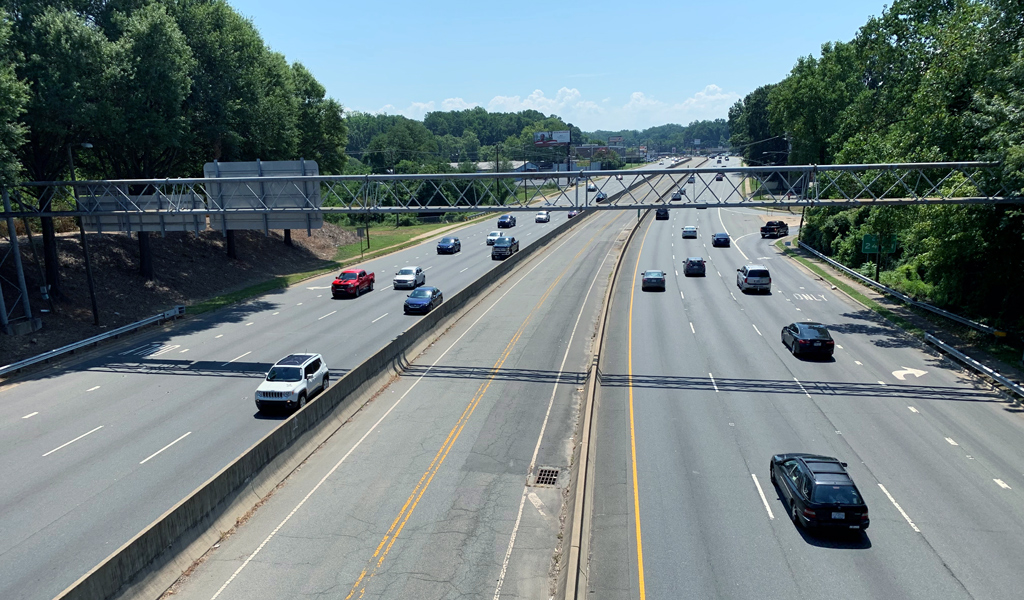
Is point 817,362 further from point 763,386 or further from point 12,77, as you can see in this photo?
point 12,77

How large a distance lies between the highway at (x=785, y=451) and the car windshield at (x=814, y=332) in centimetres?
116

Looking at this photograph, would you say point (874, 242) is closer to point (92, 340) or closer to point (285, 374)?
point (285, 374)

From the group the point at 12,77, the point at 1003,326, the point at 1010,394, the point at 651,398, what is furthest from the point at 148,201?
the point at 1003,326

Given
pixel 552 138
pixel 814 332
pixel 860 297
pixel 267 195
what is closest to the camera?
pixel 814 332

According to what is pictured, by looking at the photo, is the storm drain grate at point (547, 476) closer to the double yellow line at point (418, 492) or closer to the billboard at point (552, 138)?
the double yellow line at point (418, 492)

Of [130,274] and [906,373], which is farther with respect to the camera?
[130,274]

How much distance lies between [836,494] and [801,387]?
467 inches

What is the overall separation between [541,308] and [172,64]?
2528cm

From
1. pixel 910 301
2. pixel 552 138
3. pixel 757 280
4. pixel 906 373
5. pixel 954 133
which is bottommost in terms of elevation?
pixel 906 373

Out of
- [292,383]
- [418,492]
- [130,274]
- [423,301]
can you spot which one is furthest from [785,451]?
[130,274]

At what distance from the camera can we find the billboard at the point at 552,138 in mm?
178875

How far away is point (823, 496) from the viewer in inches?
554

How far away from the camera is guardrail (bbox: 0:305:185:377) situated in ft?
86.2

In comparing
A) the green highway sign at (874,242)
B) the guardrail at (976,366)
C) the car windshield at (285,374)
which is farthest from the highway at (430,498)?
the green highway sign at (874,242)
